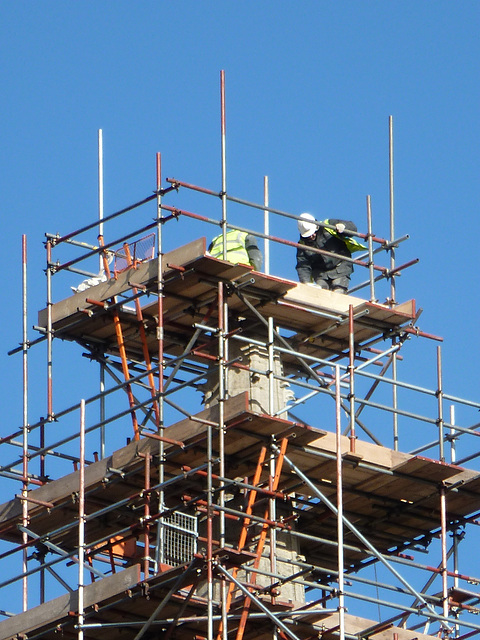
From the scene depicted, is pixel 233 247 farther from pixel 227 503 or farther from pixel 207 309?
pixel 227 503

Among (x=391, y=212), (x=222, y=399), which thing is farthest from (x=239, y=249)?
(x=222, y=399)

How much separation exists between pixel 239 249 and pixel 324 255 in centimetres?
194

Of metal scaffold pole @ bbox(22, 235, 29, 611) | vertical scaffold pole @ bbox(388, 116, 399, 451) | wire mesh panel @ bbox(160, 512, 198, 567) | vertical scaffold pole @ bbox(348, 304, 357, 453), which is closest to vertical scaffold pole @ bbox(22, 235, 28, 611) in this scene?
metal scaffold pole @ bbox(22, 235, 29, 611)

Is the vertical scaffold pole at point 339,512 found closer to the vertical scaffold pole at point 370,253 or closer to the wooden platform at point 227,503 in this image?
the wooden platform at point 227,503

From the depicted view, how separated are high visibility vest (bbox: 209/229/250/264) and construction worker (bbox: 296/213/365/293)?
137 centimetres

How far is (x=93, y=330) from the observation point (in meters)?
41.6

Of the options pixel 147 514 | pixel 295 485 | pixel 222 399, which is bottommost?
pixel 147 514

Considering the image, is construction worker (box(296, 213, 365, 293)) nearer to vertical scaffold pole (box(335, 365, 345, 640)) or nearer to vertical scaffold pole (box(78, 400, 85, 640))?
vertical scaffold pole (box(335, 365, 345, 640))

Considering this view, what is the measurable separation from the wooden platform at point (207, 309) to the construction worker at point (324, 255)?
1.09 metres

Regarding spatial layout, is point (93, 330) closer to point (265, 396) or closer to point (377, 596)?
point (265, 396)

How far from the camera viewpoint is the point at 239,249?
4122 cm

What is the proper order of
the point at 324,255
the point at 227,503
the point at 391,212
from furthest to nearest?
the point at 391,212
the point at 324,255
the point at 227,503

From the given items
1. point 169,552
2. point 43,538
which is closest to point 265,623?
point 169,552

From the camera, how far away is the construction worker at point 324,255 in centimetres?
4266
